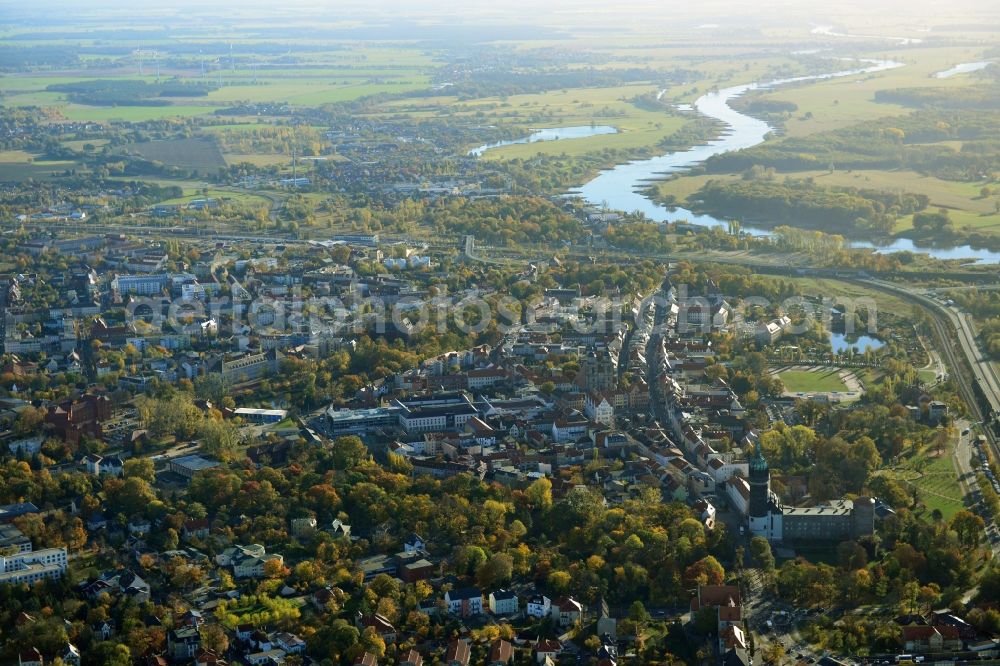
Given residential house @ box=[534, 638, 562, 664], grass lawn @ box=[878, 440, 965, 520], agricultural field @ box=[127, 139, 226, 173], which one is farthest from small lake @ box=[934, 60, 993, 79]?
residential house @ box=[534, 638, 562, 664]

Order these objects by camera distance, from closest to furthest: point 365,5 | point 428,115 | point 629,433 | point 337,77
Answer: point 629,433 < point 428,115 < point 337,77 < point 365,5

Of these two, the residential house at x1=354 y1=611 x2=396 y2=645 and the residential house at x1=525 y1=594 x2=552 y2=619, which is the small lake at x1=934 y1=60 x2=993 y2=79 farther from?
the residential house at x1=354 y1=611 x2=396 y2=645

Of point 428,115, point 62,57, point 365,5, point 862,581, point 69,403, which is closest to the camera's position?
point 862,581

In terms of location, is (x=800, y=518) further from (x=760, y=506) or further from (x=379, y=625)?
(x=379, y=625)

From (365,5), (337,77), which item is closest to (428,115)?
(337,77)

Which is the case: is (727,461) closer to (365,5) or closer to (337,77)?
(337,77)

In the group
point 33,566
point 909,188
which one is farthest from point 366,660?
point 909,188
